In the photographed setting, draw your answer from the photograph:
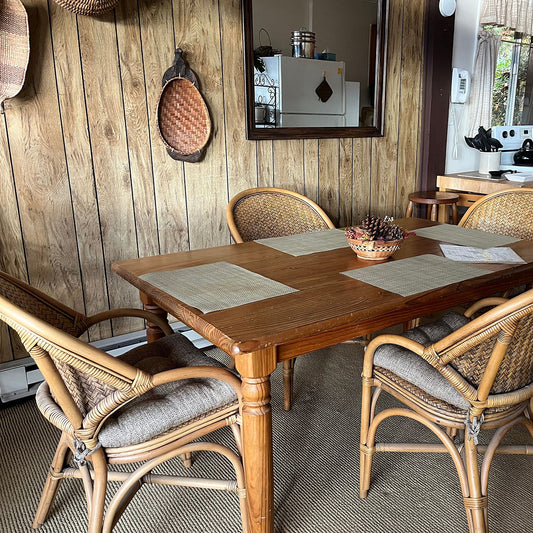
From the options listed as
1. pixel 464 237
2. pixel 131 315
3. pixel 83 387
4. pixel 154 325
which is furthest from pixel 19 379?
pixel 464 237

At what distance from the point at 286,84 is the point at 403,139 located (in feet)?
3.09

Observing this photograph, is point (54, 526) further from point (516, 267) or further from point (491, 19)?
point (491, 19)

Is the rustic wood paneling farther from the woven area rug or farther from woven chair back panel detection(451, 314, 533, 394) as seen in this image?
woven chair back panel detection(451, 314, 533, 394)

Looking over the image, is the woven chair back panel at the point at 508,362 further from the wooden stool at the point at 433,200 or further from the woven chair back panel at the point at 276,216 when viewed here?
the wooden stool at the point at 433,200

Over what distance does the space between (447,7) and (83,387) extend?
3.22 metres

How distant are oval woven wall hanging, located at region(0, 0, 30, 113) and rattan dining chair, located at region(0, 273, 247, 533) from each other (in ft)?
3.39

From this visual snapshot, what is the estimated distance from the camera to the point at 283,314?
1.22 meters

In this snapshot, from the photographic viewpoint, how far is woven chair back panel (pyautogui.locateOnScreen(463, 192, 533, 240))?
2273 millimetres

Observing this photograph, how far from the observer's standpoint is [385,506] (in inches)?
61.4

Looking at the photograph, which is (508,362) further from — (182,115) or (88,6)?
(88,6)

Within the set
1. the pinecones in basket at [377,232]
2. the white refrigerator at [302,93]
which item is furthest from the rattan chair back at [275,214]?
the pinecones in basket at [377,232]

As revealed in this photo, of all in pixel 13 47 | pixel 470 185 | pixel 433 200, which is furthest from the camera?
pixel 470 185

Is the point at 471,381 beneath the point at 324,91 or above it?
beneath

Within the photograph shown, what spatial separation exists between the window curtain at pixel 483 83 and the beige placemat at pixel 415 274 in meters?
2.29
